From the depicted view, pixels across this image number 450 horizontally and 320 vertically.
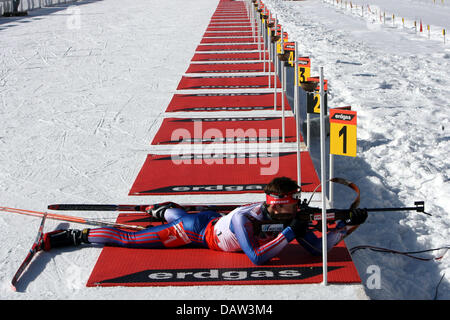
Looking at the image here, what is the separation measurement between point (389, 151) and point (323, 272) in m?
4.37

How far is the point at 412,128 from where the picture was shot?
9.36 metres

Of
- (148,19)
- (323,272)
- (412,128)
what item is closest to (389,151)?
(412,128)

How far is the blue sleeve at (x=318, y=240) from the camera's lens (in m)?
4.80

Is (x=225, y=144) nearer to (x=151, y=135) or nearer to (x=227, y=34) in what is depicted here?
(x=151, y=135)

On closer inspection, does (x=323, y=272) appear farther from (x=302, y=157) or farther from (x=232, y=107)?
(x=232, y=107)

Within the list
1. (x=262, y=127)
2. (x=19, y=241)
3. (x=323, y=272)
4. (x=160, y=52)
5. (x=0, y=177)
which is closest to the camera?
(x=323, y=272)

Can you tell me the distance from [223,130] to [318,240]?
4.66m

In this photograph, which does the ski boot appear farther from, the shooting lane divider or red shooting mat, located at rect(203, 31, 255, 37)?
red shooting mat, located at rect(203, 31, 255, 37)

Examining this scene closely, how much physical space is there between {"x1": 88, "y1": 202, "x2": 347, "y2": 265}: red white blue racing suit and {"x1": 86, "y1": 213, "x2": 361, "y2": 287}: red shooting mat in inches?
3.7

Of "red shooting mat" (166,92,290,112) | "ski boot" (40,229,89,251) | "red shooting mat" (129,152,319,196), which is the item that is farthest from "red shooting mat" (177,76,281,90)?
"ski boot" (40,229,89,251)

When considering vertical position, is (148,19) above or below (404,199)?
above

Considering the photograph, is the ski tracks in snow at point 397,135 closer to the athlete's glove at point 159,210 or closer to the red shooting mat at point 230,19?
the athlete's glove at point 159,210

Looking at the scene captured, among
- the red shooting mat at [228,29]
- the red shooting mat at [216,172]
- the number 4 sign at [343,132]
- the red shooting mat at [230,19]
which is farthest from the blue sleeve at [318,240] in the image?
the red shooting mat at [230,19]

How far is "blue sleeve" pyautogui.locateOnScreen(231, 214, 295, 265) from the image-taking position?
15.4 ft
